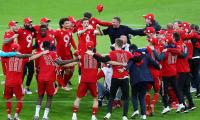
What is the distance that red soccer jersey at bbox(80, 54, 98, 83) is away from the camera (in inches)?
719

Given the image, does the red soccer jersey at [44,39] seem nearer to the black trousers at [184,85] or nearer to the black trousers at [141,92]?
the black trousers at [141,92]

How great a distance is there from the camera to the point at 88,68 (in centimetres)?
1834

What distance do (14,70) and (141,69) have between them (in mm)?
3623

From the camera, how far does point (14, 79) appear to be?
18125mm

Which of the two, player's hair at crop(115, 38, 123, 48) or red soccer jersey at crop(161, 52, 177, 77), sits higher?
player's hair at crop(115, 38, 123, 48)

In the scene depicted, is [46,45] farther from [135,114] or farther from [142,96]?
[135,114]

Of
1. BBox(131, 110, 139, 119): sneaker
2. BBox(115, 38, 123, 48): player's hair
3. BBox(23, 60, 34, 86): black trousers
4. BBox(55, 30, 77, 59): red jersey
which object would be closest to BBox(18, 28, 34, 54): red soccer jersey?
BBox(23, 60, 34, 86): black trousers

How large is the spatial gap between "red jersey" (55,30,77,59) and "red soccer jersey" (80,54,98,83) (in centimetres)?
342

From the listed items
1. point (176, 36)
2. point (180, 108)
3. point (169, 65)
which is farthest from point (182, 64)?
point (180, 108)

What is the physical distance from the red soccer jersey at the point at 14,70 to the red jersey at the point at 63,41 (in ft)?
11.6

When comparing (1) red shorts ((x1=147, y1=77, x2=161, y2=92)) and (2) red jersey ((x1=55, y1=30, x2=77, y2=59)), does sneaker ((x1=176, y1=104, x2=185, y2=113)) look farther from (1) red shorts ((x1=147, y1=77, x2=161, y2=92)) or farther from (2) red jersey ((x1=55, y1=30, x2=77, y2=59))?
(2) red jersey ((x1=55, y1=30, x2=77, y2=59))

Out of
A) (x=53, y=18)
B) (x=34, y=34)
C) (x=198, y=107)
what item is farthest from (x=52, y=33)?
(x=53, y=18)

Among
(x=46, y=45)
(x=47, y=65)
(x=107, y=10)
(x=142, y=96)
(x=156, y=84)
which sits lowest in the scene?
(x=142, y=96)

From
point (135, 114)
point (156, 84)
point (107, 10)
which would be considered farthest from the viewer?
point (107, 10)
